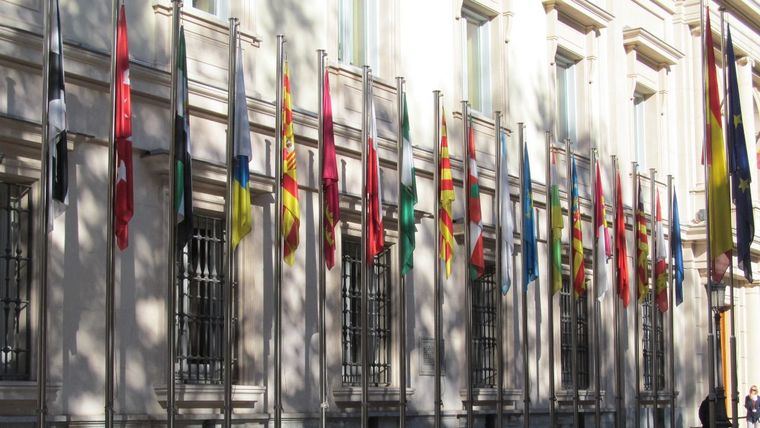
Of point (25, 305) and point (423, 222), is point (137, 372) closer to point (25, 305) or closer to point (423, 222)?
point (25, 305)

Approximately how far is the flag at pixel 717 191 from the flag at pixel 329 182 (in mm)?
5006

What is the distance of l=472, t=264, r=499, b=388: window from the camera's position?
22828 mm

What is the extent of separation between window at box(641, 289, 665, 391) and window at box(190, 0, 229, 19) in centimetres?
1316

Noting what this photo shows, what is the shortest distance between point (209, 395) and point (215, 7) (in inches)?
179

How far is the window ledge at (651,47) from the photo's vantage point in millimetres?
28734

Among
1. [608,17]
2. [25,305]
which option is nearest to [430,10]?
[608,17]

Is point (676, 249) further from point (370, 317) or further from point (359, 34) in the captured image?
point (359, 34)

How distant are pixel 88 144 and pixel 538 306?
10.7 metres

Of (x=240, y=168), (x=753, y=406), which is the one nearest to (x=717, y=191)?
(x=240, y=168)

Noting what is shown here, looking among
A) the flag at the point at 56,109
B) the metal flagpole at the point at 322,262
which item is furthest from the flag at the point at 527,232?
the flag at the point at 56,109

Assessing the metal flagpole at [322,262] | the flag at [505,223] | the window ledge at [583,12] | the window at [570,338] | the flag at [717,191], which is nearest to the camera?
the metal flagpole at [322,262]

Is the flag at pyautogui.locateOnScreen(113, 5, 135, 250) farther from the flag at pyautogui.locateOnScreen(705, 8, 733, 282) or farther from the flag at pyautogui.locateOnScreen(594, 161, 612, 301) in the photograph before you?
the flag at pyautogui.locateOnScreen(594, 161, 612, 301)

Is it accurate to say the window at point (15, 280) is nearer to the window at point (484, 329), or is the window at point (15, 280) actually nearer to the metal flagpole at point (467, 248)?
the metal flagpole at point (467, 248)

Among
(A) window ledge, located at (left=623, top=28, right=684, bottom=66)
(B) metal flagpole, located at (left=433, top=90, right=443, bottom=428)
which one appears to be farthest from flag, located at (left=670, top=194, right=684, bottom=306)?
(B) metal flagpole, located at (left=433, top=90, right=443, bottom=428)
